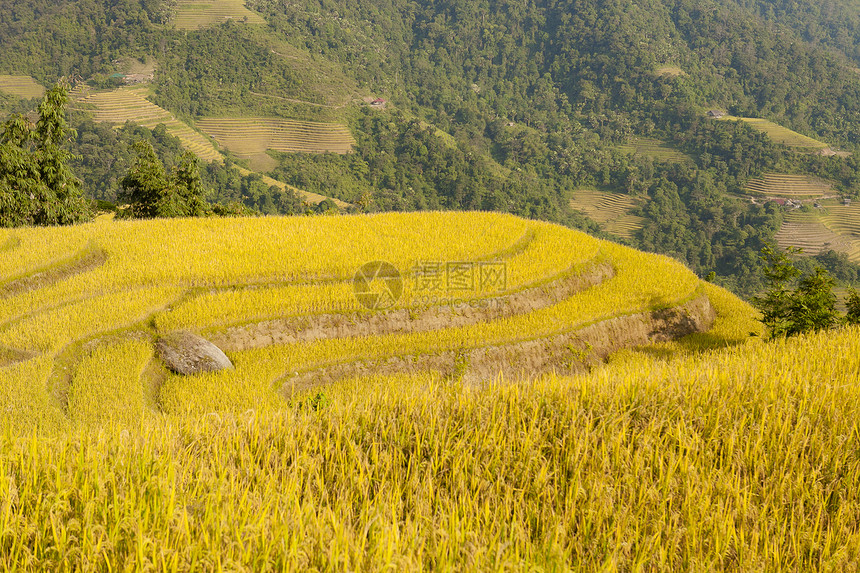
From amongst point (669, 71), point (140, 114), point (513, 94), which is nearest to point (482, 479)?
point (140, 114)

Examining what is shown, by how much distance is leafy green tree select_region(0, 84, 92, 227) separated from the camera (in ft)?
60.3

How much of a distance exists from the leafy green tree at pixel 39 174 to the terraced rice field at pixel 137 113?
5586cm

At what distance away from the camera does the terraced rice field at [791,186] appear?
8119cm

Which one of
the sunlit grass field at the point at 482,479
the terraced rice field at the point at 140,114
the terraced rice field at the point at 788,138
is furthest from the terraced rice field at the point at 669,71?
the sunlit grass field at the point at 482,479

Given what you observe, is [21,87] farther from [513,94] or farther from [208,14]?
[513,94]

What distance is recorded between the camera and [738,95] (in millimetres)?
130500

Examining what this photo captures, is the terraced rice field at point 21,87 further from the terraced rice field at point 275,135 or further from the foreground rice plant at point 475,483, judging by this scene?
the foreground rice plant at point 475,483

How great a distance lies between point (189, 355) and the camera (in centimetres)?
879

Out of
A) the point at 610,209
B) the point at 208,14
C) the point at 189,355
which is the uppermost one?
the point at 208,14

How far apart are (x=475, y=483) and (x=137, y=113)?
97303 mm

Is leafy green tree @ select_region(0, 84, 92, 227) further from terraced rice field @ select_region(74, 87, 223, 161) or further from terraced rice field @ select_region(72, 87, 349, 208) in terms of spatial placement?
terraced rice field @ select_region(74, 87, 223, 161)

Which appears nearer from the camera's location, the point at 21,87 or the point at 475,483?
the point at 475,483

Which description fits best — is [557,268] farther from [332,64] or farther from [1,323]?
→ [332,64]

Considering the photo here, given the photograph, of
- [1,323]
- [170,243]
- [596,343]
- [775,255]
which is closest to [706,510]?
[596,343]
